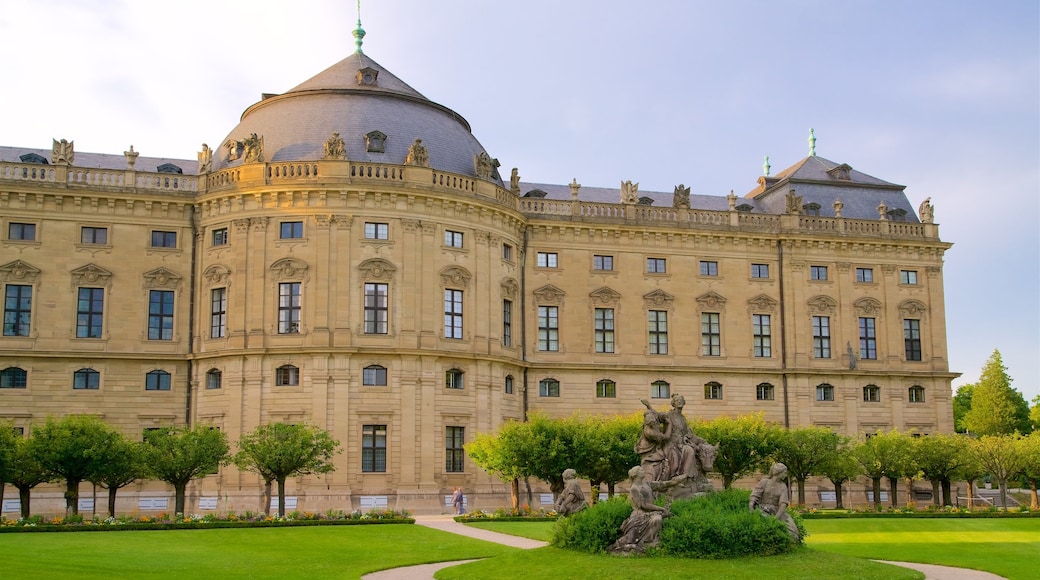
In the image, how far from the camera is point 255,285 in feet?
185

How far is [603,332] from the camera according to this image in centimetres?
6481

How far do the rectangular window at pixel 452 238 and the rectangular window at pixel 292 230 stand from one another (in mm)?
7555

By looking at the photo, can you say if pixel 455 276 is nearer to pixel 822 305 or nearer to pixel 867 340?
pixel 822 305

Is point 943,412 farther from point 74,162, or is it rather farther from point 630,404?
point 74,162

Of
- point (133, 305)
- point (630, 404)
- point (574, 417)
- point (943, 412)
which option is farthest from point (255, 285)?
point (943, 412)

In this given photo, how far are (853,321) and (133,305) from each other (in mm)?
42443

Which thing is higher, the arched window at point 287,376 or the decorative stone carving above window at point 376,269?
the decorative stone carving above window at point 376,269

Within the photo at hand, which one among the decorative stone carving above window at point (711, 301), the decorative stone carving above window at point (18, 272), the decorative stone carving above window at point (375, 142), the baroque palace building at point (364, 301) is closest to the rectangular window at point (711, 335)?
the baroque palace building at point (364, 301)

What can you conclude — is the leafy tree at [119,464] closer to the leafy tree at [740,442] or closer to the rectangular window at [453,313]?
the rectangular window at [453,313]

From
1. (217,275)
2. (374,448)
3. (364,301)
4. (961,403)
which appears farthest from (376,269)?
(961,403)

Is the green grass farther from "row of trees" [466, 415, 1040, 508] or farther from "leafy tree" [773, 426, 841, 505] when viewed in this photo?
"leafy tree" [773, 426, 841, 505]

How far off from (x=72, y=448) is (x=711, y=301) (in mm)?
37268

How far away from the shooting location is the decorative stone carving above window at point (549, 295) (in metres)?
63.8

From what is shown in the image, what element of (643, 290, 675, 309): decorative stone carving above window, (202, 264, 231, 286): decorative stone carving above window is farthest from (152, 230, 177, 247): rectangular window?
(643, 290, 675, 309): decorative stone carving above window
